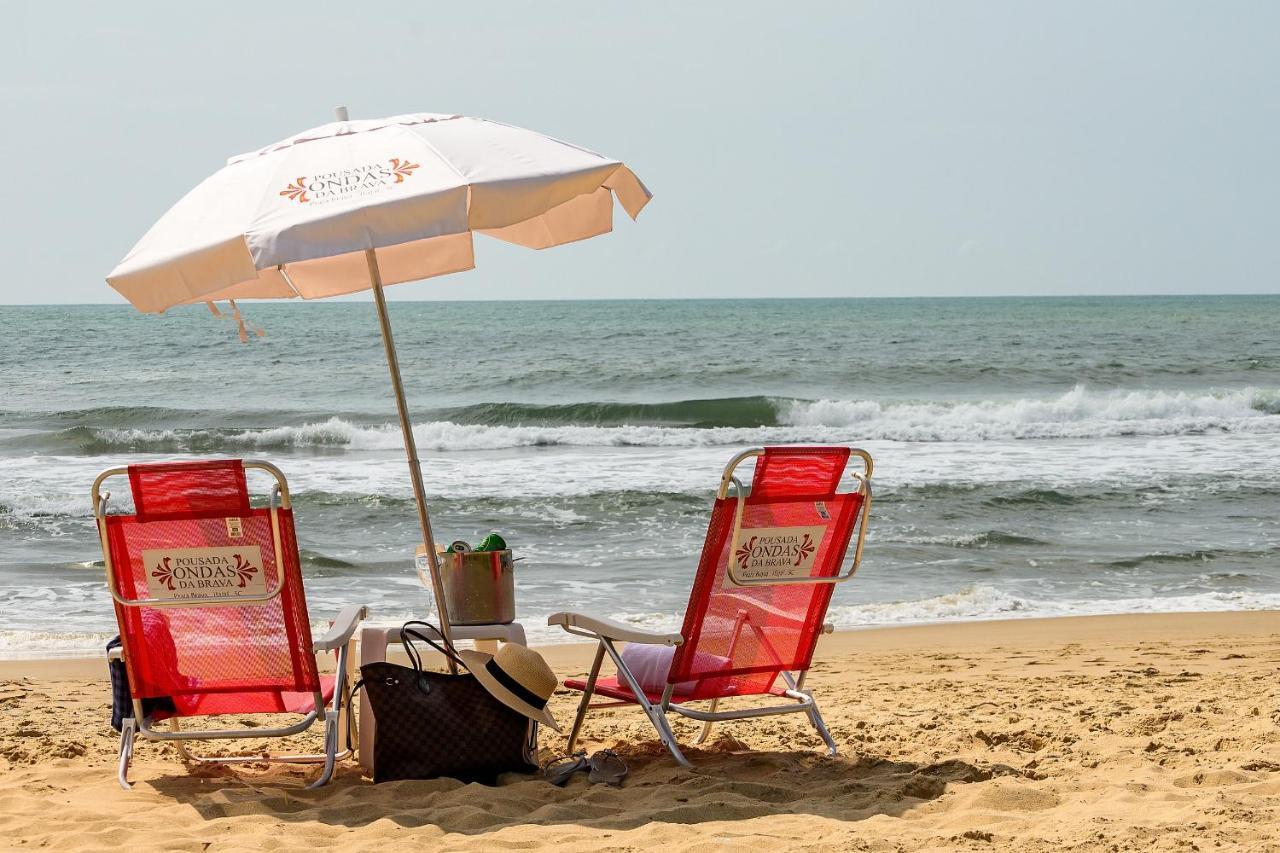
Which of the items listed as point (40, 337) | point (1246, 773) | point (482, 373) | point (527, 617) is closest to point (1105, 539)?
point (527, 617)

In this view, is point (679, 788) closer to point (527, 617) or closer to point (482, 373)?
point (527, 617)

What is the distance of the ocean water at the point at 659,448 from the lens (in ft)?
28.8

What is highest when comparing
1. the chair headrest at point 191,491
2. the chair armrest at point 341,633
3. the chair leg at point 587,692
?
the chair headrest at point 191,491

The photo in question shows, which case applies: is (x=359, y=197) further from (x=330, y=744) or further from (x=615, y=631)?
(x=330, y=744)

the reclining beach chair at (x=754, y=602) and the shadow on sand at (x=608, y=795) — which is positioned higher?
the reclining beach chair at (x=754, y=602)

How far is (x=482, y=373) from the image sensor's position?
30.5 meters

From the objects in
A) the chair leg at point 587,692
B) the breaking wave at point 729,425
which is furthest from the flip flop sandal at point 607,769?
the breaking wave at point 729,425

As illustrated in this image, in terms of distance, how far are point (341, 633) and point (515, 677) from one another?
55 centimetres

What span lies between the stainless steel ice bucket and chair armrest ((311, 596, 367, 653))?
0.30 meters

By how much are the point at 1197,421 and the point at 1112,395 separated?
15.5 ft

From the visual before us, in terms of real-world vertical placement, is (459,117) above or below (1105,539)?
above

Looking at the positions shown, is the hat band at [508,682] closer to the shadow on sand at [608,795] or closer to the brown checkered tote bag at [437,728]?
the brown checkered tote bag at [437,728]

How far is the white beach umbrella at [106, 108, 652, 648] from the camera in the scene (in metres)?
3.43

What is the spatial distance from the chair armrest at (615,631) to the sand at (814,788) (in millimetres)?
445
